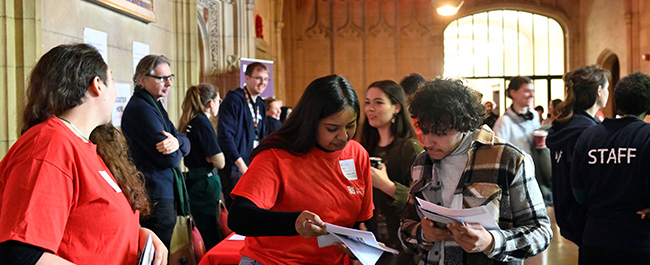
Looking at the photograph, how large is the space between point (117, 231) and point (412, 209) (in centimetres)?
102

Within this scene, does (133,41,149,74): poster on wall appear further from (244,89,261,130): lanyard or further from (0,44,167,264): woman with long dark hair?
(0,44,167,264): woman with long dark hair

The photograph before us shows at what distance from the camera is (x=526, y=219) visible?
1.91 m

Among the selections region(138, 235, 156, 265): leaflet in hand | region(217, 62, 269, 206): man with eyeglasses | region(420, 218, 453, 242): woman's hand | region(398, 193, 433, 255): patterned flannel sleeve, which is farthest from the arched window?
region(138, 235, 156, 265): leaflet in hand

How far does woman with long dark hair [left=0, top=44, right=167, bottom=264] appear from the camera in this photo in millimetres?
1382

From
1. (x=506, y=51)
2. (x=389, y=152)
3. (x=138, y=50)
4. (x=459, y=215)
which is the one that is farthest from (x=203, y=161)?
(x=506, y=51)

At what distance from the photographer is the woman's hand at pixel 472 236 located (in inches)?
68.9

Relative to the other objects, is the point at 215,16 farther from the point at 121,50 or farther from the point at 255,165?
the point at 255,165

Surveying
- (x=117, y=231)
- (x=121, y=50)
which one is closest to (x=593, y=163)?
(x=117, y=231)

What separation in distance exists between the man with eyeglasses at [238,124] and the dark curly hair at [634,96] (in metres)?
2.86

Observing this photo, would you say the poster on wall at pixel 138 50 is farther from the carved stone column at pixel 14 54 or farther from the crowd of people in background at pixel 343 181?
the crowd of people in background at pixel 343 181

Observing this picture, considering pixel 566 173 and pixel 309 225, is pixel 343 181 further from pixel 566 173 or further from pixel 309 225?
pixel 566 173

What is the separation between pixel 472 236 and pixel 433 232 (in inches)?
5.9

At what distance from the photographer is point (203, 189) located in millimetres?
4520

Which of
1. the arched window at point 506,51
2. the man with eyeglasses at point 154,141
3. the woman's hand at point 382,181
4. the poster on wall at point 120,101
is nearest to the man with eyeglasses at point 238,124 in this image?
the poster on wall at point 120,101
